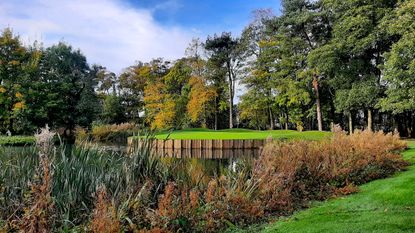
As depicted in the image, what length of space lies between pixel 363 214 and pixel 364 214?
12 mm

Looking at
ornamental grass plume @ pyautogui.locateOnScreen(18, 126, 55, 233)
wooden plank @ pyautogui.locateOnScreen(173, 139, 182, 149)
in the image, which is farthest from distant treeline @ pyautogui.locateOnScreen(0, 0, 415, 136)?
ornamental grass plume @ pyautogui.locateOnScreen(18, 126, 55, 233)

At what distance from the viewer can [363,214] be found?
4.73m

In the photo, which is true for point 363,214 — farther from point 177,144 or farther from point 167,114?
point 167,114

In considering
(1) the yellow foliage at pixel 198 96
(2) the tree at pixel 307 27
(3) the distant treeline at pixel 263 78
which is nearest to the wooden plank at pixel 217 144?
(3) the distant treeline at pixel 263 78

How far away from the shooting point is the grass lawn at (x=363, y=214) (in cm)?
412

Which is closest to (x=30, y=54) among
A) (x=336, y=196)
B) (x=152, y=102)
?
(x=152, y=102)

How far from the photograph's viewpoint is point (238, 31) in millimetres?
34781

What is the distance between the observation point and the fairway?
4.12 meters

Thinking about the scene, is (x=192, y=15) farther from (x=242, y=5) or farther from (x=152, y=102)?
(x=152, y=102)

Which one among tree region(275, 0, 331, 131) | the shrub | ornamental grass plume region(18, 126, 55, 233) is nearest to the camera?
ornamental grass plume region(18, 126, 55, 233)

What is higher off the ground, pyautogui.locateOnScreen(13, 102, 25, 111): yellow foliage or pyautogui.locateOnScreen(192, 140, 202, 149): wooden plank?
pyautogui.locateOnScreen(13, 102, 25, 111): yellow foliage

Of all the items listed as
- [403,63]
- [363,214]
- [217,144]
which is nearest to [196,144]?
[217,144]

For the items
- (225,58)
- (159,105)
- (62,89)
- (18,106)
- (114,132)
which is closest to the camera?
(18,106)

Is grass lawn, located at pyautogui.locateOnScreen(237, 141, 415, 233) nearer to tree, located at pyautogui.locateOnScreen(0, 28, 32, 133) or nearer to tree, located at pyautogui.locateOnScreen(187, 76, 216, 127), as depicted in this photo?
tree, located at pyautogui.locateOnScreen(0, 28, 32, 133)
